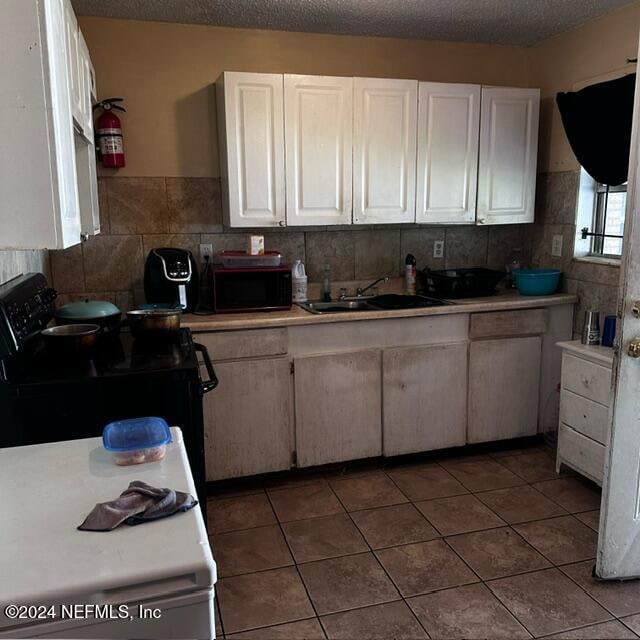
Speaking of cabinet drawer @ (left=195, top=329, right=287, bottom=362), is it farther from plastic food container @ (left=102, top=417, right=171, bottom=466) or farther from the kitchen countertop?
plastic food container @ (left=102, top=417, right=171, bottom=466)

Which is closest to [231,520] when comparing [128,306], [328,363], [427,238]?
[328,363]

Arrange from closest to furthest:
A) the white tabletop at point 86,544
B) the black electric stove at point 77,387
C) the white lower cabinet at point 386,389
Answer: the white tabletop at point 86,544 → the black electric stove at point 77,387 → the white lower cabinet at point 386,389

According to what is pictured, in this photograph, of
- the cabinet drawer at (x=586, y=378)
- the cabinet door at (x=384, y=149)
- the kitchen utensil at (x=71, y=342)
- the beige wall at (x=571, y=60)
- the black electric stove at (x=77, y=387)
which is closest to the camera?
the black electric stove at (x=77, y=387)

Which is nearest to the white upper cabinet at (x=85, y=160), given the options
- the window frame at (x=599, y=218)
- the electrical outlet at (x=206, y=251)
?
the electrical outlet at (x=206, y=251)

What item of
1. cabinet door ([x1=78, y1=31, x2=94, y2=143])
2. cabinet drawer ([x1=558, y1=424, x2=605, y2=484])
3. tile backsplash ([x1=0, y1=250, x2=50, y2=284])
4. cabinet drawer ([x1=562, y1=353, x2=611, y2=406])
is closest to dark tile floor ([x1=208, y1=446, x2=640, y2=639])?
cabinet drawer ([x1=558, y1=424, x2=605, y2=484])

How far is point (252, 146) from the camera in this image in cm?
295

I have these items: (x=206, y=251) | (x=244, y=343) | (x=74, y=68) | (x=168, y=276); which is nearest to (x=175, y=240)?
(x=206, y=251)

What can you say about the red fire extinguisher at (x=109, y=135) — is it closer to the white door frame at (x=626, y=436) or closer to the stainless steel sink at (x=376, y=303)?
the stainless steel sink at (x=376, y=303)

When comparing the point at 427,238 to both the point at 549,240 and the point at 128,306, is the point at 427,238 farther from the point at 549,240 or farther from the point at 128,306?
the point at 128,306

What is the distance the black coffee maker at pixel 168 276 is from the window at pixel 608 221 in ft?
7.48

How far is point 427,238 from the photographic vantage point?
3.64m

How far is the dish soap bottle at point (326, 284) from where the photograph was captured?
3422 millimetres

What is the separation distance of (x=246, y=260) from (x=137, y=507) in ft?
6.60

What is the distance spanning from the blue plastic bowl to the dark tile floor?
0.98 meters
